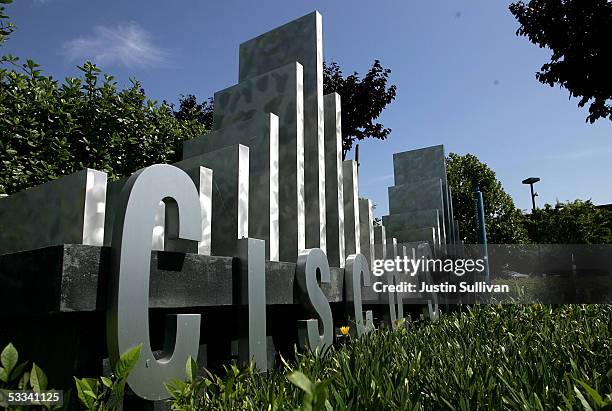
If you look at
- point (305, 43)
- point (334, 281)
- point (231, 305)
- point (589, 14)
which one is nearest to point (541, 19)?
point (589, 14)

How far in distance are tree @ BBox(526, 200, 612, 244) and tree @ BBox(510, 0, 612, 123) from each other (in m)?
16.2

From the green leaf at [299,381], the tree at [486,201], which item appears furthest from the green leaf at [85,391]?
the tree at [486,201]

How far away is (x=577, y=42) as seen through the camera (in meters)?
12.8

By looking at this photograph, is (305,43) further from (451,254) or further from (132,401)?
(451,254)

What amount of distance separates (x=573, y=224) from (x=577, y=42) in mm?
17174

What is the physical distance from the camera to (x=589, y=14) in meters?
12.5

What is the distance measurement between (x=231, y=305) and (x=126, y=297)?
83 cm

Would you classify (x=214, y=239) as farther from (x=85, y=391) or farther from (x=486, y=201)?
(x=486, y=201)

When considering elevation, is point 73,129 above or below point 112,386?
above

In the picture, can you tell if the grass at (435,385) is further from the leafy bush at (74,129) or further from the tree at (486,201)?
the tree at (486,201)

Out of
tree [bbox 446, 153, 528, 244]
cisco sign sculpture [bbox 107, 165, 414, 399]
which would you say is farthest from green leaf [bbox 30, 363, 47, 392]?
tree [bbox 446, 153, 528, 244]
